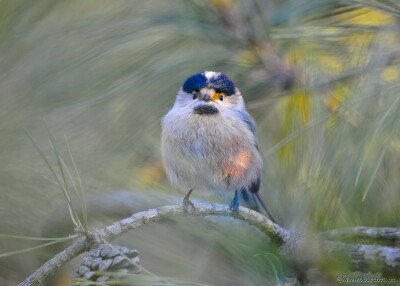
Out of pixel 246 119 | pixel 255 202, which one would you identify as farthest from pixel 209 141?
pixel 255 202

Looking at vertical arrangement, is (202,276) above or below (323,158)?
below

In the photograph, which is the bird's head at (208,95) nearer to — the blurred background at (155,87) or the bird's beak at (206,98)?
the bird's beak at (206,98)

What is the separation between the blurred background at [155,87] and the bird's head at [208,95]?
0.60 feet

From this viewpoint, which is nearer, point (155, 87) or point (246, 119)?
point (155, 87)

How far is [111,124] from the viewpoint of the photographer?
4.82 ft

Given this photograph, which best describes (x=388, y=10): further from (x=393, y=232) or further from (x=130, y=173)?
(x=130, y=173)

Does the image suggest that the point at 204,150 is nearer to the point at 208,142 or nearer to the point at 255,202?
the point at 208,142

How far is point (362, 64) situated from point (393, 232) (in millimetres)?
459

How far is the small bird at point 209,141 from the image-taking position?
1618 millimetres

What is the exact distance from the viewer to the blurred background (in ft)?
4.10

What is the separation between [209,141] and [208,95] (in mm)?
187

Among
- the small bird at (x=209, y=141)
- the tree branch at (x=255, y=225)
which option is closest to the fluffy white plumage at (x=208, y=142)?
the small bird at (x=209, y=141)

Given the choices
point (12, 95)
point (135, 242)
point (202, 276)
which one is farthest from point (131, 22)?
point (202, 276)

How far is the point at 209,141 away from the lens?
1.63 meters
